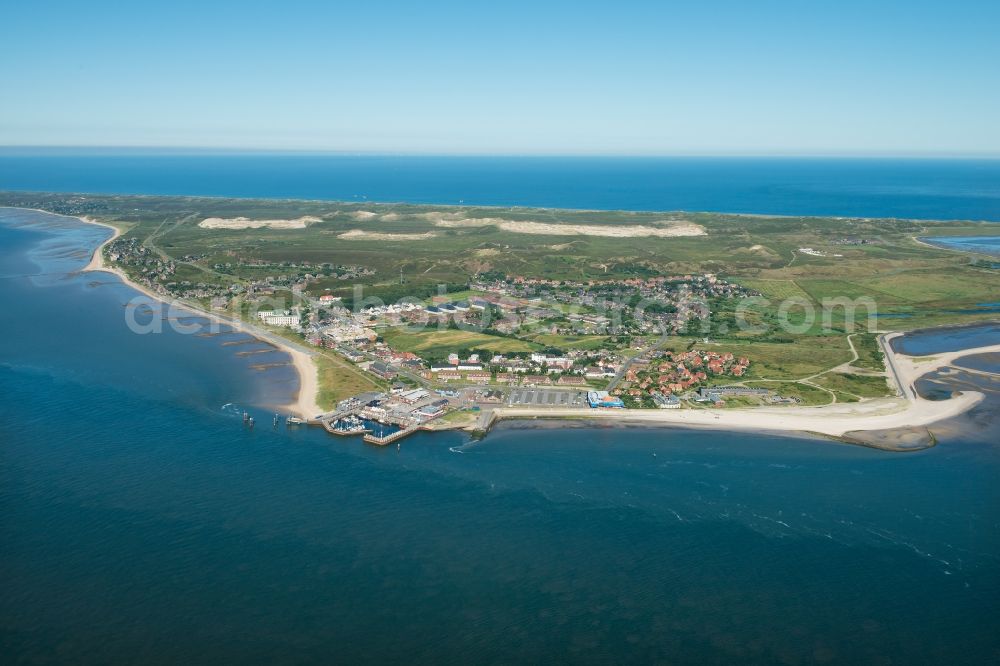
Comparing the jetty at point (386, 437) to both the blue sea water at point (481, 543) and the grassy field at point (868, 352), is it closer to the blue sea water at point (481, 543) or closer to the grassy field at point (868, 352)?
the blue sea water at point (481, 543)

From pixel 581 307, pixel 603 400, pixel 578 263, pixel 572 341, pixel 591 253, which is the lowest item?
pixel 603 400

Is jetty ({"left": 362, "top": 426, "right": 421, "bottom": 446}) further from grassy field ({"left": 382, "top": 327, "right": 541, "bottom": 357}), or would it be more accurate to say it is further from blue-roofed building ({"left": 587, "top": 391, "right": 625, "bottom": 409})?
grassy field ({"left": 382, "top": 327, "right": 541, "bottom": 357})

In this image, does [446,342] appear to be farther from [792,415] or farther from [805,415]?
[805,415]

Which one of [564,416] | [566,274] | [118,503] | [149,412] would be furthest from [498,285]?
[118,503]

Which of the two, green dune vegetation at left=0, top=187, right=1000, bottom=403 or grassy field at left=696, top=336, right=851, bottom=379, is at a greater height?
green dune vegetation at left=0, top=187, right=1000, bottom=403

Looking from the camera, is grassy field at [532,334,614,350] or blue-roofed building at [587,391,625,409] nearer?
blue-roofed building at [587,391,625,409]

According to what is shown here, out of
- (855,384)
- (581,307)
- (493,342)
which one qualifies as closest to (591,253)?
(581,307)

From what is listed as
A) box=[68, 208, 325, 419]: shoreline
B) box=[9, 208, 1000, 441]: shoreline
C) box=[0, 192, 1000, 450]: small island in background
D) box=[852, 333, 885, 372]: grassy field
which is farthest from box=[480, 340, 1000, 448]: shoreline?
box=[68, 208, 325, 419]: shoreline

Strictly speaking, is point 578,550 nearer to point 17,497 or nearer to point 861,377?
point 17,497
